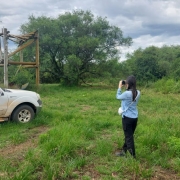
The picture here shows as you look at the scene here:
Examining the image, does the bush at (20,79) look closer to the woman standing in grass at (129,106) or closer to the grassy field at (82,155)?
the grassy field at (82,155)

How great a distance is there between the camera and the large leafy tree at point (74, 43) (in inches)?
728

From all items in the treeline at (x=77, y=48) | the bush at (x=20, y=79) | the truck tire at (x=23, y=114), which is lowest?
the truck tire at (x=23, y=114)

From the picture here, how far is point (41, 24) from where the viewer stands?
18172 mm

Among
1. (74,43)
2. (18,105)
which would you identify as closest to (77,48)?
(74,43)

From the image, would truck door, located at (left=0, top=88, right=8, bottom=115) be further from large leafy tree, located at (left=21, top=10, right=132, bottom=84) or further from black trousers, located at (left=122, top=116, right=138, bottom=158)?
large leafy tree, located at (left=21, top=10, right=132, bottom=84)

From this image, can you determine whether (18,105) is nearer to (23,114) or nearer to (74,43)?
(23,114)

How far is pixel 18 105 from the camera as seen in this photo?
7.30m

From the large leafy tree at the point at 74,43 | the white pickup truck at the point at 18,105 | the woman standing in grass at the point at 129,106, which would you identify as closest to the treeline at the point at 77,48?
the large leafy tree at the point at 74,43

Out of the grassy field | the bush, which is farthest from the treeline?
the grassy field

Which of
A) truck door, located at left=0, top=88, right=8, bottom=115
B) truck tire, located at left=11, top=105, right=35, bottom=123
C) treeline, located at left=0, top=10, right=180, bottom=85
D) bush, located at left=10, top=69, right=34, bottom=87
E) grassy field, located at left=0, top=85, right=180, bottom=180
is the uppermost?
treeline, located at left=0, top=10, right=180, bottom=85

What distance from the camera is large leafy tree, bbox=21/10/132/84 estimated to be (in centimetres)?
1848

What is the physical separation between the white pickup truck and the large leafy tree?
1074cm

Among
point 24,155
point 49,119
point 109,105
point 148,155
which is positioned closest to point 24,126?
point 49,119

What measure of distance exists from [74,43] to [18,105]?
39.0 feet
